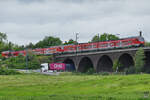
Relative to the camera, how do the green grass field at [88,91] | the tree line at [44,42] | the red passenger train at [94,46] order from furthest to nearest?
the tree line at [44,42] < the red passenger train at [94,46] < the green grass field at [88,91]

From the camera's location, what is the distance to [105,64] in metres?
89.8

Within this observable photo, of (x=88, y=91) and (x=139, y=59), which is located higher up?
(x=139, y=59)

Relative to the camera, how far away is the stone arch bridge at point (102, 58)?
253 ft

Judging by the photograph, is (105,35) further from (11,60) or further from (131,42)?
(131,42)

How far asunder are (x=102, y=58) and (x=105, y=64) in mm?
3865

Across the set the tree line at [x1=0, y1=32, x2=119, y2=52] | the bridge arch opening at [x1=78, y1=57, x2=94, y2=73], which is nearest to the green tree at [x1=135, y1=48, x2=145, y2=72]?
the bridge arch opening at [x1=78, y1=57, x2=94, y2=73]

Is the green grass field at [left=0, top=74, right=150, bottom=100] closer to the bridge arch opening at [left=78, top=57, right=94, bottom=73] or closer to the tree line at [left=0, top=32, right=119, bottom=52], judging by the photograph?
the bridge arch opening at [left=78, top=57, right=94, bottom=73]

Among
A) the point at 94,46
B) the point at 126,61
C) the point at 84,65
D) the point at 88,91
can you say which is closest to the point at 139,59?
the point at 126,61

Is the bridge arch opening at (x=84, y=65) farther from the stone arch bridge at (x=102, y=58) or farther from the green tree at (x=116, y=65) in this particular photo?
the green tree at (x=116, y=65)

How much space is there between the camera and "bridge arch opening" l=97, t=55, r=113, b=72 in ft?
285

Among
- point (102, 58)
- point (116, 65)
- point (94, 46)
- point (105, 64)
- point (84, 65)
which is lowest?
point (116, 65)

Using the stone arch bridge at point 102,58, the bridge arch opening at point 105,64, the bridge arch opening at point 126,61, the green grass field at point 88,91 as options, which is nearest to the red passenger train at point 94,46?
the stone arch bridge at point 102,58

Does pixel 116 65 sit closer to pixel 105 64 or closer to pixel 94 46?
pixel 94 46

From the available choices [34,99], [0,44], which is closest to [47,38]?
[0,44]
